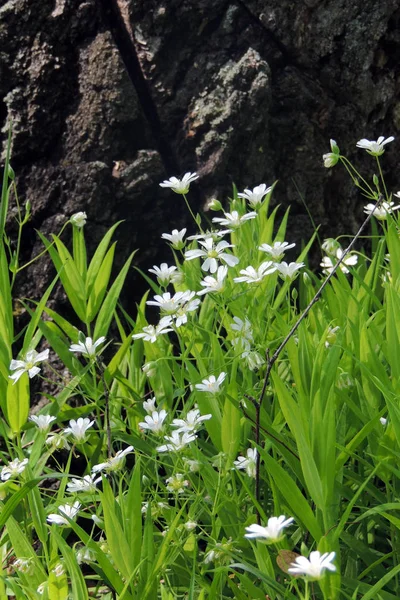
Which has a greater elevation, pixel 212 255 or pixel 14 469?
pixel 212 255

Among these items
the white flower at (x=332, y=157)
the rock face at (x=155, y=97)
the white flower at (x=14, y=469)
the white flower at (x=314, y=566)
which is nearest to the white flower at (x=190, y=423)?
the white flower at (x=14, y=469)

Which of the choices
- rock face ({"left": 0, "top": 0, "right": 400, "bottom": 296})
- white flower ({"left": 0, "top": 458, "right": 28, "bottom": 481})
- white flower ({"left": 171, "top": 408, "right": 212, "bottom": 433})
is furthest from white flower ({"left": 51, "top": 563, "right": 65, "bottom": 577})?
rock face ({"left": 0, "top": 0, "right": 400, "bottom": 296})

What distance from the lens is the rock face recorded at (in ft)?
6.67

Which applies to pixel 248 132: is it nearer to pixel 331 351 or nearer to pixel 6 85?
pixel 6 85

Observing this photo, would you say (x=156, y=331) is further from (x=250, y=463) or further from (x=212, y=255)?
(x=250, y=463)

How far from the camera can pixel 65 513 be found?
4.10 feet

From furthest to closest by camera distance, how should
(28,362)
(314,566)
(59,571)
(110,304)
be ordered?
(110,304)
(28,362)
(59,571)
(314,566)

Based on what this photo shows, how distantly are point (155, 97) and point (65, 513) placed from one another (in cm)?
126

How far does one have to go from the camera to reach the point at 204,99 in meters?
2.07

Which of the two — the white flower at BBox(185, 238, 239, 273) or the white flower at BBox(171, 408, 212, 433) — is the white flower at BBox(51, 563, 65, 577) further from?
the white flower at BBox(185, 238, 239, 273)

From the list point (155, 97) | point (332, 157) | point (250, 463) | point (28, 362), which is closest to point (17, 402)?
point (28, 362)

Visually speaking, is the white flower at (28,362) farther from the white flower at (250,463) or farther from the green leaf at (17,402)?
the white flower at (250,463)

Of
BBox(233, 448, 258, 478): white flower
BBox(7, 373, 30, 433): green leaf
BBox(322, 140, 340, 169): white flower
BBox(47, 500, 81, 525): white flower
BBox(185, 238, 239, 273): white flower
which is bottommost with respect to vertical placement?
BBox(233, 448, 258, 478): white flower

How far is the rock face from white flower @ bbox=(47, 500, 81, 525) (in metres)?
0.82
